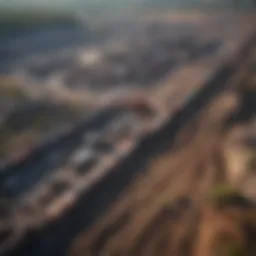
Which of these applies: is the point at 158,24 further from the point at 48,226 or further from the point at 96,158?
the point at 48,226

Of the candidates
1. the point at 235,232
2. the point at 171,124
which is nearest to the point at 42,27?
the point at 171,124

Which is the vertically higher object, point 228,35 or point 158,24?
point 158,24

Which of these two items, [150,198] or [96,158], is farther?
[96,158]

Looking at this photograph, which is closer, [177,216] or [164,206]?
[177,216]

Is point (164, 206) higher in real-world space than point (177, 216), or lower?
higher

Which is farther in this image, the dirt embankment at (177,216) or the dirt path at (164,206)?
the dirt path at (164,206)

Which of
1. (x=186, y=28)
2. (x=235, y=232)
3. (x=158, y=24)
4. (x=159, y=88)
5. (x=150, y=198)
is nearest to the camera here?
(x=235, y=232)

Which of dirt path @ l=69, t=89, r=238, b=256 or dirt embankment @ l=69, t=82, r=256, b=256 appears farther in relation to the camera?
dirt path @ l=69, t=89, r=238, b=256

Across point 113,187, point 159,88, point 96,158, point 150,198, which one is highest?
point 159,88
